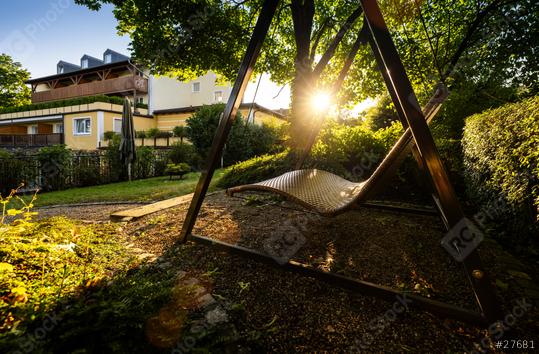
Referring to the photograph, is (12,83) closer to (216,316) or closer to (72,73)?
(72,73)

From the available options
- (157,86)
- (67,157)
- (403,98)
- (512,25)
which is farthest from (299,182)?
(157,86)

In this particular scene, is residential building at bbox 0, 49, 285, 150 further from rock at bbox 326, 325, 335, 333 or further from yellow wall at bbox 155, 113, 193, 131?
rock at bbox 326, 325, 335, 333

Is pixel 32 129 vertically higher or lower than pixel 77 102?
lower

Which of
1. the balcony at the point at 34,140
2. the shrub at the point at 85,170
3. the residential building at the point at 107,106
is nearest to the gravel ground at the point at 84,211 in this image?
the shrub at the point at 85,170

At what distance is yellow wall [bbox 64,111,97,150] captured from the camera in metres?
21.1

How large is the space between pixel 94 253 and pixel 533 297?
12.6 feet

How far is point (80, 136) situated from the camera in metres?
22.0

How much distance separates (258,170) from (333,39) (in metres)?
4.23

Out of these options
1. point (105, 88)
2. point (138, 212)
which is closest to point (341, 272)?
point (138, 212)

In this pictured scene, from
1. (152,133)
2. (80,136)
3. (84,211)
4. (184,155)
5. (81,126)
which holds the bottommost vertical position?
(84,211)

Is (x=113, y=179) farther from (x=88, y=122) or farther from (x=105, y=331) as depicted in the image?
(x=88, y=122)

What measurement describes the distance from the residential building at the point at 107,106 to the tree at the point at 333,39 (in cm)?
1086

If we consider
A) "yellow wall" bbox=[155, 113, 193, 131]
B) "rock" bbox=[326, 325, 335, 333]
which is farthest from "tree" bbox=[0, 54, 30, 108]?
"rock" bbox=[326, 325, 335, 333]

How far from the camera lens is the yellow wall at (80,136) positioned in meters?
21.1
